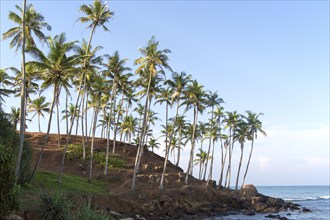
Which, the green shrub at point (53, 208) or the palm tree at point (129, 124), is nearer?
the green shrub at point (53, 208)

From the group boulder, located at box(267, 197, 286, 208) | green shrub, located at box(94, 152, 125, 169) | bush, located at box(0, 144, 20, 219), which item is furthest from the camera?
boulder, located at box(267, 197, 286, 208)

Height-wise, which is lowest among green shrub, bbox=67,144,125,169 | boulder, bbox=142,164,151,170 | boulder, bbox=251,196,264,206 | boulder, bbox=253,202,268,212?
boulder, bbox=253,202,268,212

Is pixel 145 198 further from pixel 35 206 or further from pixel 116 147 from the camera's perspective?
pixel 116 147

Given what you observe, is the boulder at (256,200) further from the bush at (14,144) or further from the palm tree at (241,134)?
the bush at (14,144)

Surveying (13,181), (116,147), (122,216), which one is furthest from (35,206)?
(116,147)

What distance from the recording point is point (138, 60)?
44188 millimetres

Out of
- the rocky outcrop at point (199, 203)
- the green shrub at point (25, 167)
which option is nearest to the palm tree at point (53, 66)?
the green shrub at point (25, 167)

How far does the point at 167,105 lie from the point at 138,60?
34.0ft

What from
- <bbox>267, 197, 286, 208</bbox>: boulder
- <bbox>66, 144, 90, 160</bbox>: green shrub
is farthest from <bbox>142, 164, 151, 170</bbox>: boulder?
<bbox>267, 197, 286, 208</bbox>: boulder

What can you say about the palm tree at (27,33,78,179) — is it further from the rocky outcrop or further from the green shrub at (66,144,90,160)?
the green shrub at (66,144,90,160)

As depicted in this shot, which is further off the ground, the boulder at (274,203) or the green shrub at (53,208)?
the green shrub at (53,208)

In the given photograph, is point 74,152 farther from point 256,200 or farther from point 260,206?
point 260,206

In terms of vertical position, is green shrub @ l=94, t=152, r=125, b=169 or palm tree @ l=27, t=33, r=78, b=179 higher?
palm tree @ l=27, t=33, r=78, b=179

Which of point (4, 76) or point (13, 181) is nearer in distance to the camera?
point (13, 181)
